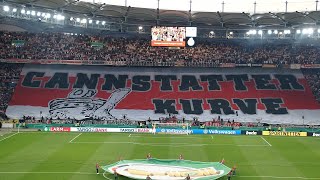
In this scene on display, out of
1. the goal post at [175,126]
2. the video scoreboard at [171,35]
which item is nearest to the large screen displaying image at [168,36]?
the video scoreboard at [171,35]

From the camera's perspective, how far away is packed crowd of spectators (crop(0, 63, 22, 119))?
64.6m

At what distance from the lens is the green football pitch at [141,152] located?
108 feet

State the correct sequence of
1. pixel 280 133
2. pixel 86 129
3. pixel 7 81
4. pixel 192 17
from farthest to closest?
pixel 192 17, pixel 7 81, pixel 86 129, pixel 280 133

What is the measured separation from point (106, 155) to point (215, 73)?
3908 cm

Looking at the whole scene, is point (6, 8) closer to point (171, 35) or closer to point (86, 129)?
point (86, 129)

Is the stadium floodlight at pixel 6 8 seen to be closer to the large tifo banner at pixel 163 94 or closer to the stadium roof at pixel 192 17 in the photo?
the stadium roof at pixel 192 17

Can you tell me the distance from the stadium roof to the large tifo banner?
8.43m

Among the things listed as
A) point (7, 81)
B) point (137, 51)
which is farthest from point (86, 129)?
point (137, 51)

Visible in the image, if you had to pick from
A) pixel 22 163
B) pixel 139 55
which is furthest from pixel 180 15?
pixel 22 163

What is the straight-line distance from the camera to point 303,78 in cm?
7281

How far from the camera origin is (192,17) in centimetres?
6931

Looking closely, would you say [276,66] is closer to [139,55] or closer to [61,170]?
[139,55]

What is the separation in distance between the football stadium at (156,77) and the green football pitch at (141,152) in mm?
467

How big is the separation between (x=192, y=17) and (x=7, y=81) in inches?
1223
